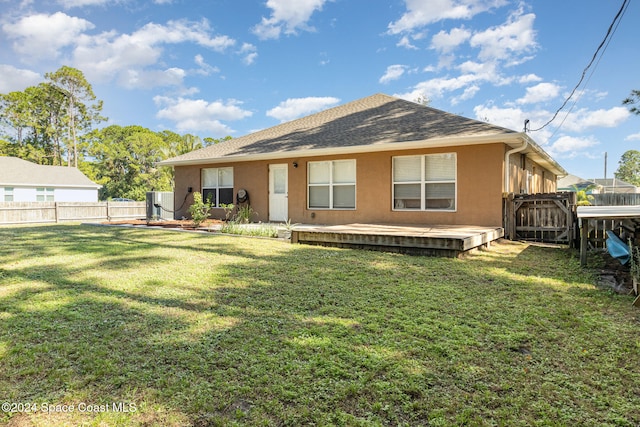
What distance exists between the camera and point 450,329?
2.88 m

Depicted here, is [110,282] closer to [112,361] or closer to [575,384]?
[112,361]

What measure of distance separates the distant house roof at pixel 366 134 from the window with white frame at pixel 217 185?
0.63 meters

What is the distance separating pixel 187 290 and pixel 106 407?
222 centimetres

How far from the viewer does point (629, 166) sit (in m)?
61.8

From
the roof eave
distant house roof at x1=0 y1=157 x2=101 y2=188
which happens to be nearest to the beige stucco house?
the roof eave

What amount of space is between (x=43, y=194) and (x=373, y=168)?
24.6 meters

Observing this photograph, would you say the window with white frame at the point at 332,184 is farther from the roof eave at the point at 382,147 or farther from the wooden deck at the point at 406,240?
the wooden deck at the point at 406,240

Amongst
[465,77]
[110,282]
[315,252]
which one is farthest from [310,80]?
[110,282]

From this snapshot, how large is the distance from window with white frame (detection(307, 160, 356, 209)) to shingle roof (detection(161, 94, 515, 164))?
72cm

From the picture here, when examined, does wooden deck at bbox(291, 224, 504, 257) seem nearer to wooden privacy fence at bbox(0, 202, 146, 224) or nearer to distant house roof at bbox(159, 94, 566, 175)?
distant house roof at bbox(159, 94, 566, 175)

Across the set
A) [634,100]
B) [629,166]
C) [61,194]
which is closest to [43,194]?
[61,194]

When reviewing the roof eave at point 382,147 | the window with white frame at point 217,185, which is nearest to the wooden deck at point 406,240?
the roof eave at point 382,147

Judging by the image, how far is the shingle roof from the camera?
360 inches

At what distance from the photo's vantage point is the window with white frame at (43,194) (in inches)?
933
